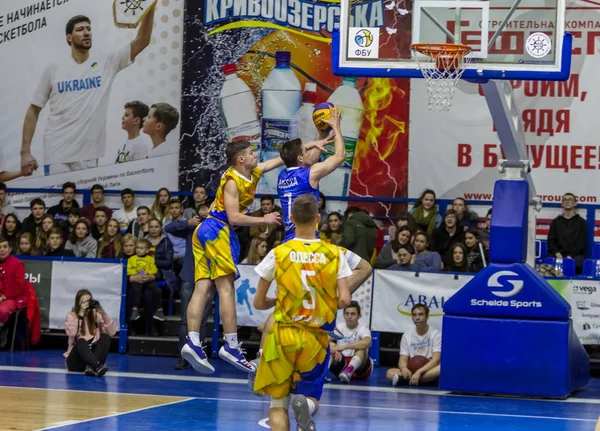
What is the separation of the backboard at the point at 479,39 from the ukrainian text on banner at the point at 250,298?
14.7ft

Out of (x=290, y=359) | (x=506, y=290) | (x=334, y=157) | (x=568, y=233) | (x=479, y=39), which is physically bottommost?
(x=290, y=359)

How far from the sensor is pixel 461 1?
11.9 m

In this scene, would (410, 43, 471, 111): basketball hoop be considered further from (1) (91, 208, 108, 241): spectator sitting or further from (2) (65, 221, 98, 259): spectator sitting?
(1) (91, 208, 108, 241): spectator sitting

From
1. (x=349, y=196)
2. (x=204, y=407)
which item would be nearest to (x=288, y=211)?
(x=204, y=407)

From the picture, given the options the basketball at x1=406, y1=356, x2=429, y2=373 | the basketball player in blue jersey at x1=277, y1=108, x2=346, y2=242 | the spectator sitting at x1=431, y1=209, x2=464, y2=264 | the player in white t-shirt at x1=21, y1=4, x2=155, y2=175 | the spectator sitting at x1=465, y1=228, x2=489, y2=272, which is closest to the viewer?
the basketball player in blue jersey at x1=277, y1=108, x2=346, y2=242

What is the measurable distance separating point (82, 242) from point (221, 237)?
7.76 metres

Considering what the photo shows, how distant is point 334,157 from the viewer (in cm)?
1022

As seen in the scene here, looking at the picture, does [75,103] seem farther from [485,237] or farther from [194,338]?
[194,338]

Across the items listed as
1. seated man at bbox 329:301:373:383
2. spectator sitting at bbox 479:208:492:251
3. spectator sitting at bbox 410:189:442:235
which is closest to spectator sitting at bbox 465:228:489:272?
spectator sitting at bbox 479:208:492:251

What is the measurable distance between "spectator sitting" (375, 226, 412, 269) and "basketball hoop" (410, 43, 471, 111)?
190 inches

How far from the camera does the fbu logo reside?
42.5ft

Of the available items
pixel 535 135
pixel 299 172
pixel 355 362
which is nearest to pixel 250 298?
pixel 355 362

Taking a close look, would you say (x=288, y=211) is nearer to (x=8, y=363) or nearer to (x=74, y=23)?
(x=8, y=363)

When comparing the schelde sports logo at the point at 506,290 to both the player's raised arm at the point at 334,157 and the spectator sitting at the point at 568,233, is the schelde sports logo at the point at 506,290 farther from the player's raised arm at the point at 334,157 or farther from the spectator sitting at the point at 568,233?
the spectator sitting at the point at 568,233
